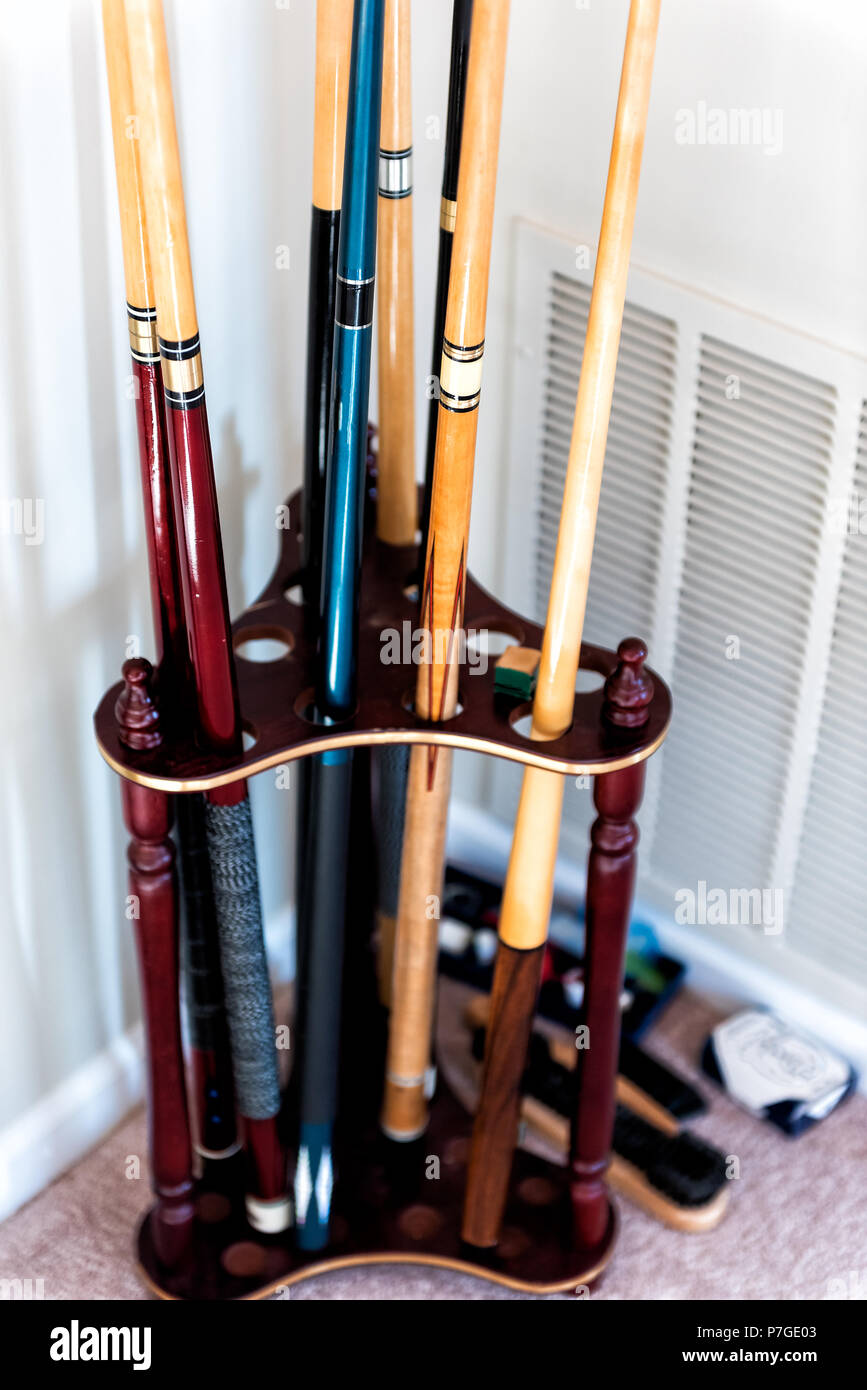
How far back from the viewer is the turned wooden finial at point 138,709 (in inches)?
51.2

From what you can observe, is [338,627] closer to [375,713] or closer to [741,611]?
[375,713]

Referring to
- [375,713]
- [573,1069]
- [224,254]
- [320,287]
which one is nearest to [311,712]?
[375,713]

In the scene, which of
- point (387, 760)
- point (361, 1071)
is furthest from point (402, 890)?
point (361, 1071)

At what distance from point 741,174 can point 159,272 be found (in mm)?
664

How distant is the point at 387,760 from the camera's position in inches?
62.6

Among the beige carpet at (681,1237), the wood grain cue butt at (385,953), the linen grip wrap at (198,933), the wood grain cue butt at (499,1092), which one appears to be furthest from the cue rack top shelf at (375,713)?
the beige carpet at (681,1237)

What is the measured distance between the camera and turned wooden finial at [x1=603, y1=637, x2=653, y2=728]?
4.44ft

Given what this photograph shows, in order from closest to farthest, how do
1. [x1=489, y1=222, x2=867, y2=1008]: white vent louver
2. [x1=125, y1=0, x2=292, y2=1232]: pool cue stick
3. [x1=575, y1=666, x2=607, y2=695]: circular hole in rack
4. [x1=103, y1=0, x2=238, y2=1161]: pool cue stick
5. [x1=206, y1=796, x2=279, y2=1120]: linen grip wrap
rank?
1. [x1=125, y1=0, x2=292, y2=1232]: pool cue stick
2. [x1=103, y1=0, x2=238, y2=1161]: pool cue stick
3. [x1=206, y1=796, x2=279, y2=1120]: linen grip wrap
4. [x1=489, y1=222, x2=867, y2=1008]: white vent louver
5. [x1=575, y1=666, x2=607, y2=695]: circular hole in rack

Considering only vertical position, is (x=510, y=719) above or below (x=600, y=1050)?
above

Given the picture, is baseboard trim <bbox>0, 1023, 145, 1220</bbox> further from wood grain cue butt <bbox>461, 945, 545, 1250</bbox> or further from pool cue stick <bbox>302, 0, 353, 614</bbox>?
pool cue stick <bbox>302, 0, 353, 614</bbox>

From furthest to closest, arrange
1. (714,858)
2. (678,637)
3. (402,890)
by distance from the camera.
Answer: (714,858), (678,637), (402,890)

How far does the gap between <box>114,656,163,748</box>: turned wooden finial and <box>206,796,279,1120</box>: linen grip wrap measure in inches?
4.5

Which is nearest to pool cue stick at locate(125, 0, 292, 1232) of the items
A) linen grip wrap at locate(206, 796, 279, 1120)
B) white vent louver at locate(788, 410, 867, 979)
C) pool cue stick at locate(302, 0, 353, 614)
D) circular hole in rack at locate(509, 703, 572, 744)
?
linen grip wrap at locate(206, 796, 279, 1120)

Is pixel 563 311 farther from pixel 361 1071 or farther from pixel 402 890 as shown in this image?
pixel 361 1071
